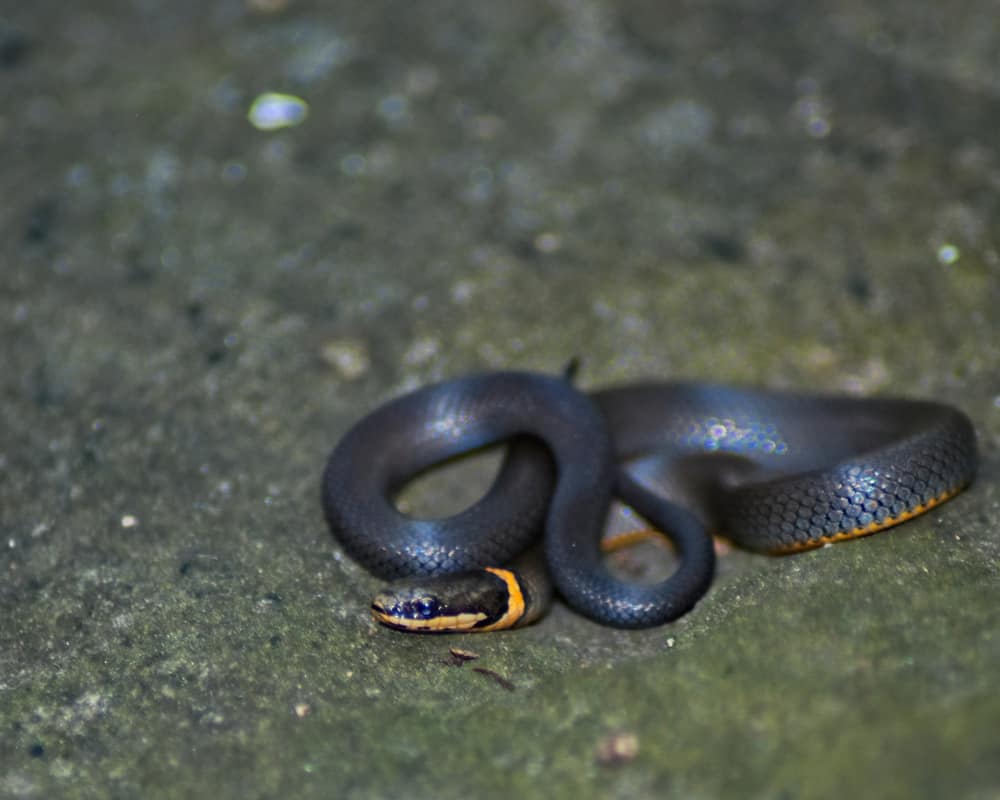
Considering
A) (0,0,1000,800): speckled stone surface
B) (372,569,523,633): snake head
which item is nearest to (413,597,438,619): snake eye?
(372,569,523,633): snake head

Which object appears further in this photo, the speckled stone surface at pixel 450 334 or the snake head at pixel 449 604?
the snake head at pixel 449 604

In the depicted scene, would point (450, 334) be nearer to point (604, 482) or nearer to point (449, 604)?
point (604, 482)

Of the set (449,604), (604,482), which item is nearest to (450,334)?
(604,482)

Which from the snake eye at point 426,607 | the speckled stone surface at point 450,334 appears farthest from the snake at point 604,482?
the speckled stone surface at point 450,334

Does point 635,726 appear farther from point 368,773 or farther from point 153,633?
point 153,633

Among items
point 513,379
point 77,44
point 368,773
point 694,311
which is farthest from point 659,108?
point 368,773

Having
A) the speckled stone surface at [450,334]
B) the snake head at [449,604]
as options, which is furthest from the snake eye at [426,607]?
the speckled stone surface at [450,334]

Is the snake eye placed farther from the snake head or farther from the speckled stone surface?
Result: the speckled stone surface

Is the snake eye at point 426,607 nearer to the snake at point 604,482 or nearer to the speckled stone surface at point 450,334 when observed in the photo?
the snake at point 604,482
